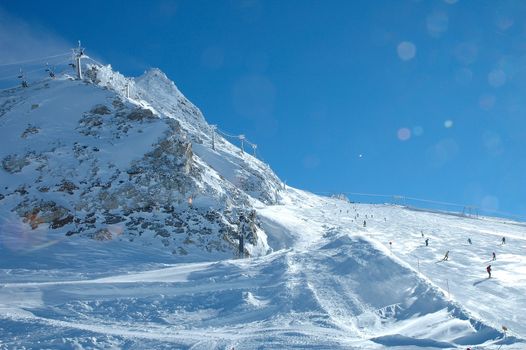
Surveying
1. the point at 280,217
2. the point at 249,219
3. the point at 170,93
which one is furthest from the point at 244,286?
the point at 170,93

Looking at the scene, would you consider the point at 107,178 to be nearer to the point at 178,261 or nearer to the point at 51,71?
the point at 178,261

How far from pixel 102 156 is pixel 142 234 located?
32.6ft

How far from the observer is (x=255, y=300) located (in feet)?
75.3

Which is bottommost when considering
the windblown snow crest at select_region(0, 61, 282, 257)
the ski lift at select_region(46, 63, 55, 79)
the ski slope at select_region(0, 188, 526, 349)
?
the ski slope at select_region(0, 188, 526, 349)

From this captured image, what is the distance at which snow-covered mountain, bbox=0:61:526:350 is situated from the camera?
1903cm

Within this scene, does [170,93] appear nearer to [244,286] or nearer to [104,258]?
[104,258]

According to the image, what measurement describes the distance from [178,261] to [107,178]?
1104cm

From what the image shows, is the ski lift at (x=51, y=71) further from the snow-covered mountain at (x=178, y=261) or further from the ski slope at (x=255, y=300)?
the ski slope at (x=255, y=300)

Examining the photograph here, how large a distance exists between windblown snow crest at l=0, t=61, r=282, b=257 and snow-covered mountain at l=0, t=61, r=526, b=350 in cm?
14

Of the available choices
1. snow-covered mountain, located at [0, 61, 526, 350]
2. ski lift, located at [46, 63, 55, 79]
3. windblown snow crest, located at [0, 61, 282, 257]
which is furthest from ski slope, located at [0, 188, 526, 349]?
ski lift, located at [46, 63, 55, 79]

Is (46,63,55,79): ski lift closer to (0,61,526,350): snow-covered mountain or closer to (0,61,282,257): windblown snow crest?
(0,61,526,350): snow-covered mountain

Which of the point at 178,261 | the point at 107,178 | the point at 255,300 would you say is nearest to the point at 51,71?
the point at 107,178

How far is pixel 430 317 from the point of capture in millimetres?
20938

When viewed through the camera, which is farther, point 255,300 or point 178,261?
point 178,261
